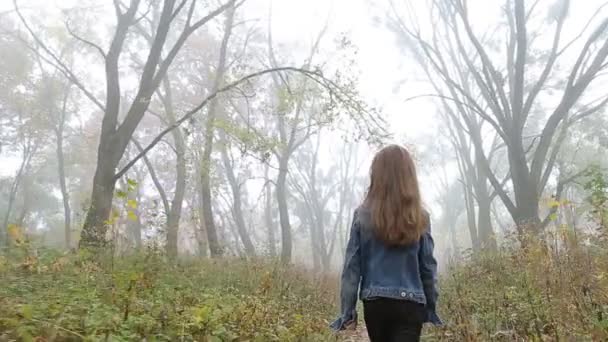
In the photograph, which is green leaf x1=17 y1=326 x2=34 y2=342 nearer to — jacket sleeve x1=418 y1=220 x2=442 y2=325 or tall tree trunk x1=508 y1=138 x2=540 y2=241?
jacket sleeve x1=418 y1=220 x2=442 y2=325

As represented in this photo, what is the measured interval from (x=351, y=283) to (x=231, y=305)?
2928 mm

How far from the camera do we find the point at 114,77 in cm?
1002

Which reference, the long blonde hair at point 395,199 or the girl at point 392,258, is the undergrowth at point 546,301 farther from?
the long blonde hair at point 395,199

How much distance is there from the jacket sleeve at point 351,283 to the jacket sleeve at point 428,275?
0.45 meters

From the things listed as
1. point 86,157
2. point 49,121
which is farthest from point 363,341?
point 86,157

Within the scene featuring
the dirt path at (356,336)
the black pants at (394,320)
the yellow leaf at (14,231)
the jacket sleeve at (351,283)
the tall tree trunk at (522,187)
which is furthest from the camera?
the tall tree trunk at (522,187)

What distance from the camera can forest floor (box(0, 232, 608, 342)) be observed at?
3594 mm

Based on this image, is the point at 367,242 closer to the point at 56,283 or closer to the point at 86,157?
the point at 56,283

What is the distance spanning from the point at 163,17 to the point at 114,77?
1787 mm

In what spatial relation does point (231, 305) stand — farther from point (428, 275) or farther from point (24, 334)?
point (428, 275)

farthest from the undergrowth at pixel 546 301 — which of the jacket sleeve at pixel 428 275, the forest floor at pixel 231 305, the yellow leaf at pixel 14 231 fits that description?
the yellow leaf at pixel 14 231

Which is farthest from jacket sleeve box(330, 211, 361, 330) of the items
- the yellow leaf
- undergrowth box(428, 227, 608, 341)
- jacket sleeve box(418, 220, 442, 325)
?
the yellow leaf

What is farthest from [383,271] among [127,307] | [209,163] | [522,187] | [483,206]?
[483,206]

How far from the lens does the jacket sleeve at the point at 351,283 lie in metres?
3.20
